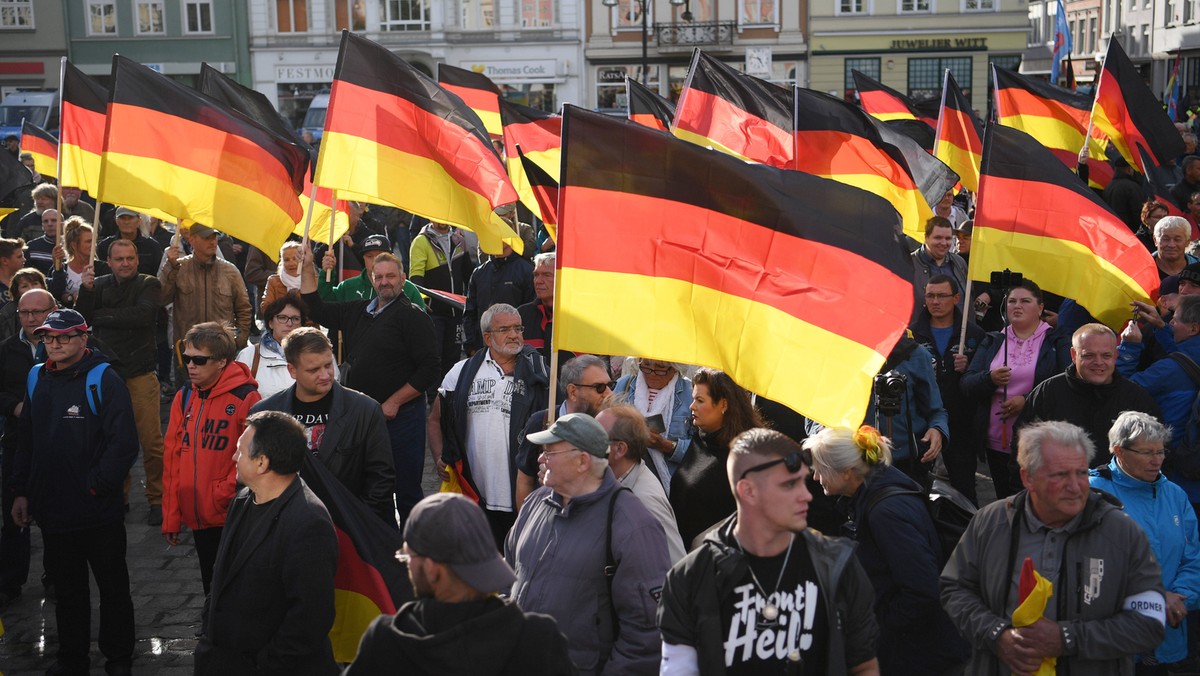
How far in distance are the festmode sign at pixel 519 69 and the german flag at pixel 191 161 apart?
140 ft

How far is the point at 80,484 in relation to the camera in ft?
20.4

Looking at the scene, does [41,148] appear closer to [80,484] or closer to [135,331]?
[135,331]

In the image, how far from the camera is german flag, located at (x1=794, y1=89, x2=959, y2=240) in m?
9.37

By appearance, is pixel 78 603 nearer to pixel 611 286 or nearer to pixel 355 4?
pixel 611 286

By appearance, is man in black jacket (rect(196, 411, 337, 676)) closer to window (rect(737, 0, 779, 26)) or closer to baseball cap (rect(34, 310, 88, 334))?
baseball cap (rect(34, 310, 88, 334))

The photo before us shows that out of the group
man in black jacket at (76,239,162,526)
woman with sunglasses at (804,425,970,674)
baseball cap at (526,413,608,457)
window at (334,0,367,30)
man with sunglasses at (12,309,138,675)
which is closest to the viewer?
baseball cap at (526,413,608,457)

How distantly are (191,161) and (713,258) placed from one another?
4638mm

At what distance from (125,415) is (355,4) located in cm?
4673

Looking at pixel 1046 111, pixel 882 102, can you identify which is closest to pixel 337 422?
pixel 1046 111

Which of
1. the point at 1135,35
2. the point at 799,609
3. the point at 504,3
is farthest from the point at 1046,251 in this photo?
the point at 1135,35

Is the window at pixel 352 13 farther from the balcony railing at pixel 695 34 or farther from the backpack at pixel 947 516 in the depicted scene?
the backpack at pixel 947 516

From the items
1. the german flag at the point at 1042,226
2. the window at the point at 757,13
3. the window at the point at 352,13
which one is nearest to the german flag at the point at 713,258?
the german flag at the point at 1042,226

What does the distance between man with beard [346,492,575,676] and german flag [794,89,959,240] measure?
655cm

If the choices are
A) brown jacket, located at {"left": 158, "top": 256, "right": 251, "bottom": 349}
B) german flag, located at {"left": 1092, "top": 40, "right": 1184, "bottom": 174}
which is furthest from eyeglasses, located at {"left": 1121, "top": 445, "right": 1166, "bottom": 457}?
german flag, located at {"left": 1092, "top": 40, "right": 1184, "bottom": 174}
